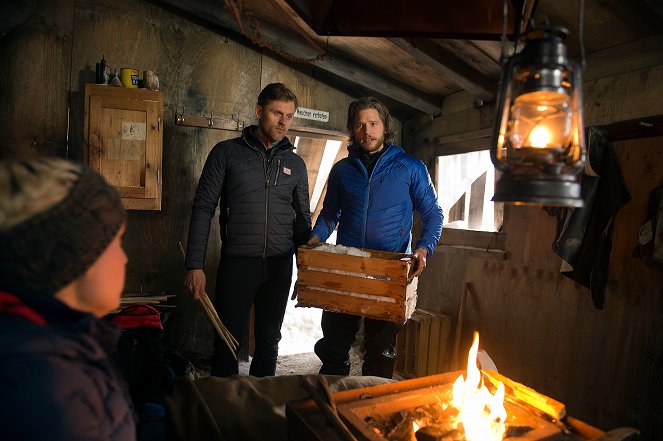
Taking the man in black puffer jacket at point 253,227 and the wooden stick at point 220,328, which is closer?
the wooden stick at point 220,328

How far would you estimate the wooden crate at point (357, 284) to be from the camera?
2.93m

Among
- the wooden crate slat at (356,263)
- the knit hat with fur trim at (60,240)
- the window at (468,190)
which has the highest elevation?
the window at (468,190)

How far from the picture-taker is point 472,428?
5.83ft

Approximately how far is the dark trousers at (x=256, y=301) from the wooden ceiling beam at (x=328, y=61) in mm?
2548

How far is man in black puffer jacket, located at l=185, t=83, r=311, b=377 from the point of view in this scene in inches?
137

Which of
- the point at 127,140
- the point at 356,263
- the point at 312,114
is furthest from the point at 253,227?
the point at 312,114

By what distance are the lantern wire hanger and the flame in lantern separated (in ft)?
3.25

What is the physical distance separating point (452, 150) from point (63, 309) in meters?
5.02

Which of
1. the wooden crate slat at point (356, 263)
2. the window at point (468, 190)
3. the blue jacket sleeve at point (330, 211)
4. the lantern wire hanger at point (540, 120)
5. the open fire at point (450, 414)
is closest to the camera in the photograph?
the lantern wire hanger at point (540, 120)

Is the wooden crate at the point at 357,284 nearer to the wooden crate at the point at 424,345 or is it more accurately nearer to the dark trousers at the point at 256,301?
the dark trousers at the point at 256,301

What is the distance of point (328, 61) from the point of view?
503cm

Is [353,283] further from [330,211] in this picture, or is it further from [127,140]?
[127,140]

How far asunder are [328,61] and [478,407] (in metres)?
4.12

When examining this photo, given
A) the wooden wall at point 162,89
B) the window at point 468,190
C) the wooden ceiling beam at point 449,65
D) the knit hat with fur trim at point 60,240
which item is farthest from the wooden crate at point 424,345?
the knit hat with fur trim at point 60,240
